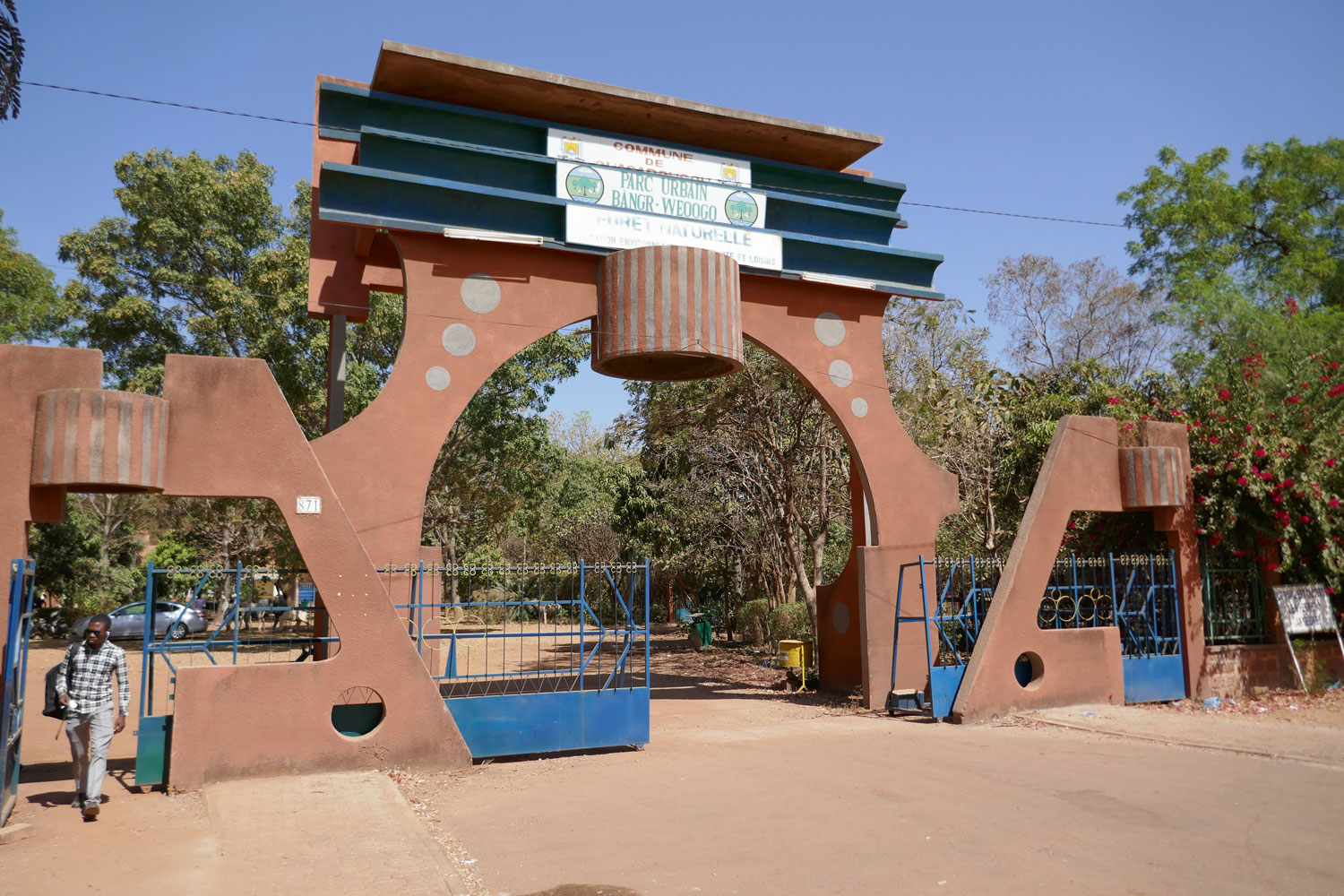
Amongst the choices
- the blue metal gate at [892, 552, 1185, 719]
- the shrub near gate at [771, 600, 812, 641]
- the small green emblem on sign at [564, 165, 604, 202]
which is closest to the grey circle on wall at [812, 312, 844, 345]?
the blue metal gate at [892, 552, 1185, 719]

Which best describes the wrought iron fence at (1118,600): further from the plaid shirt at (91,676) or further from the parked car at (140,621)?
the parked car at (140,621)

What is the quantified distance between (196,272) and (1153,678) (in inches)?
914

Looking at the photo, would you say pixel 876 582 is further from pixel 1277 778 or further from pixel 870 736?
pixel 1277 778

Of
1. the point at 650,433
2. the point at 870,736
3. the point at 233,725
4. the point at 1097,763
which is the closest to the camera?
the point at 233,725

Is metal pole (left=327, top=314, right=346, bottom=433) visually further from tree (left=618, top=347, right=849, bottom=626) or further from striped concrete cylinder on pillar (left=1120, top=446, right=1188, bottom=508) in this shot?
striped concrete cylinder on pillar (left=1120, top=446, right=1188, bottom=508)

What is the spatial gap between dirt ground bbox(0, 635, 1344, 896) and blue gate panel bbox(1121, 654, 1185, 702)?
4.77ft

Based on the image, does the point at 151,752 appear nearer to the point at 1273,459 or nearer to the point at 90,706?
the point at 90,706

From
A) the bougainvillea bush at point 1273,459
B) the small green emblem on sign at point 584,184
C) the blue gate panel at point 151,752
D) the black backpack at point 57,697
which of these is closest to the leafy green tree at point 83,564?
the blue gate panel at point 151,752

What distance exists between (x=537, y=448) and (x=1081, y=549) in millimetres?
14103

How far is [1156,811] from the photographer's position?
7695 millimetres

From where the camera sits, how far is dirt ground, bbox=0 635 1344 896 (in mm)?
6199

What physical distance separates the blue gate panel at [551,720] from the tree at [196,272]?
1499 centimetres

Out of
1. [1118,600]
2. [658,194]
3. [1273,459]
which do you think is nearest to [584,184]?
[658,194]

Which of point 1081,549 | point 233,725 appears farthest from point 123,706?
point 1081,549
